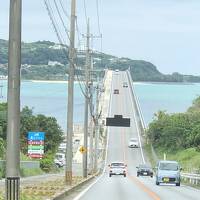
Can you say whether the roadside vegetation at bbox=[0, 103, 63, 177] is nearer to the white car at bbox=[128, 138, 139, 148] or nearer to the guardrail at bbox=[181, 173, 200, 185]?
the guardrail at bbox=[181, 173, 200, 185]

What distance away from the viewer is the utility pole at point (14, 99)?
16156 millimetres

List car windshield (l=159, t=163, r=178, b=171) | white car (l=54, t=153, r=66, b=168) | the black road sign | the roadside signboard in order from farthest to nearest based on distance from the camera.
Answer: the black road sign, white car (l=54, t=153, r=66, b=168), the roadside signboard, car windshield (l=159, t=163, r=178, b=171)

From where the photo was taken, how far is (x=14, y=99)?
1625cm

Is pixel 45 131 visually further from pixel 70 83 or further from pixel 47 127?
pixel 70 83

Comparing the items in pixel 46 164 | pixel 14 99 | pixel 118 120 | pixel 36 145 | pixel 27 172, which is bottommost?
pixel 46 164

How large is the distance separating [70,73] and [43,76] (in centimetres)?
2661

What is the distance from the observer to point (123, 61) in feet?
570

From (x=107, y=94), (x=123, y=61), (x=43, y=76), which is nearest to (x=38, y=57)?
(x=43, y=76)

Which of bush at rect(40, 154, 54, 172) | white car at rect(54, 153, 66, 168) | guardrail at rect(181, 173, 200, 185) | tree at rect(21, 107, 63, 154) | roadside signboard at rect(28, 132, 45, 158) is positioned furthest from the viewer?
white car at rect(54, 153, 66, 168)

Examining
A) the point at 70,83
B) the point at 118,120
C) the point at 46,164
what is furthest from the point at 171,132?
the point at 70,83

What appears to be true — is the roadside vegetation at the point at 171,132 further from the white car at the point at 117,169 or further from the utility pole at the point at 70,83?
the utility pole at the point at 70,83

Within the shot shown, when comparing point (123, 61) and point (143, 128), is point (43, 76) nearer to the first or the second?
point (143, 128)

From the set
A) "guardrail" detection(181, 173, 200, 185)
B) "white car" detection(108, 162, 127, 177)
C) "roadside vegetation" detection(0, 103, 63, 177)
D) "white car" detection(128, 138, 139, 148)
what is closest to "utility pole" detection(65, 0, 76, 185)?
"guardrail" detection(181, 173, 200, 185)

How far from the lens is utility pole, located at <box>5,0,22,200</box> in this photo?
16156 mm
